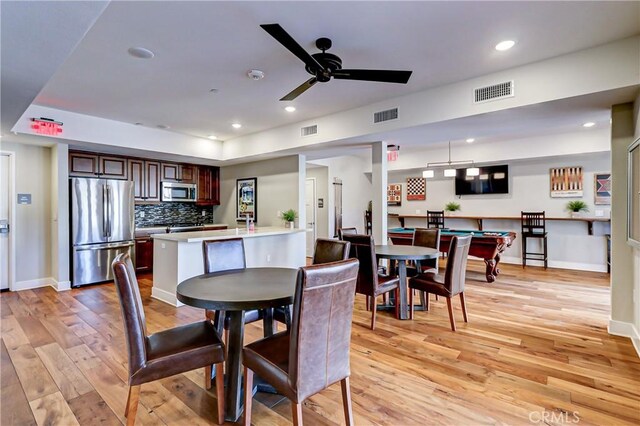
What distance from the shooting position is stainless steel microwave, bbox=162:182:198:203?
6582 mm

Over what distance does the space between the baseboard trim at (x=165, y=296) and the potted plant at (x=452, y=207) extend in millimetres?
6506

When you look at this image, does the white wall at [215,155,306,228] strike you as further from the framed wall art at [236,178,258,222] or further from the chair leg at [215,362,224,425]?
the chair leg at [215,362,224,425]

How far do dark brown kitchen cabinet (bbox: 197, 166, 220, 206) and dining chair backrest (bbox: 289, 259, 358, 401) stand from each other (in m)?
6.40

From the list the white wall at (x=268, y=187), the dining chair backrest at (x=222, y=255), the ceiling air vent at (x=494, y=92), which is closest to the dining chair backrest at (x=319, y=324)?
the dining chair backrest at (x=222, y=255)

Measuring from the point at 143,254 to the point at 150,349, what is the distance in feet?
15.8

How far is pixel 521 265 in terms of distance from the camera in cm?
685

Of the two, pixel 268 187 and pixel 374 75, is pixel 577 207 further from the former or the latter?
pixel 268 187

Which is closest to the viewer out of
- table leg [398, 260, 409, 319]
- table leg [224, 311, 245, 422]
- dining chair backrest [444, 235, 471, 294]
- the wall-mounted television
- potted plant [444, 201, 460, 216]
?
table leg [224, 311, 245, 422]

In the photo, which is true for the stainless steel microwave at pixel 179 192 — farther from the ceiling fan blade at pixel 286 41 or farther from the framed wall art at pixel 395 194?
the framed wall art at pixel 395 194

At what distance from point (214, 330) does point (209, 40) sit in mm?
2395

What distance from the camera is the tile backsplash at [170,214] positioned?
261 inches

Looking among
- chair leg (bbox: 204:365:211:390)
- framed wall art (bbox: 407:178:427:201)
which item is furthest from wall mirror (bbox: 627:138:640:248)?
framed wall art (bbox: 407:178:427:201)

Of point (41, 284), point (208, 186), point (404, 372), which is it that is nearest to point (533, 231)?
point (404, 372)

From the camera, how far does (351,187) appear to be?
9.03 metres
